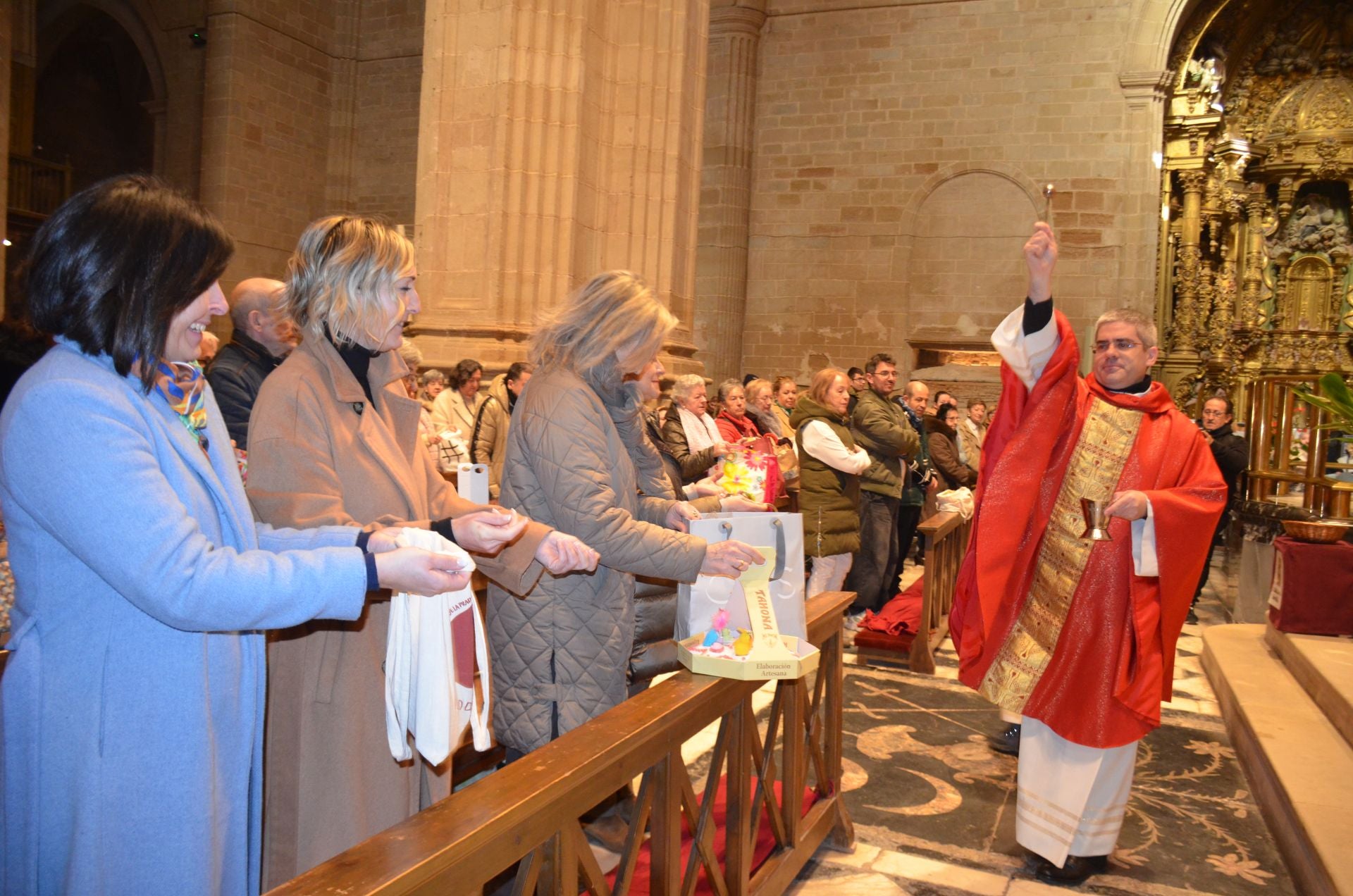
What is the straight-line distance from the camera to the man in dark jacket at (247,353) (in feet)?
9.74

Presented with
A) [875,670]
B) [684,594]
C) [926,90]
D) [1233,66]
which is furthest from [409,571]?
[1233,66]

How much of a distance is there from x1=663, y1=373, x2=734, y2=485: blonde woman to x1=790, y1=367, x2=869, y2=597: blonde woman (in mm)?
527

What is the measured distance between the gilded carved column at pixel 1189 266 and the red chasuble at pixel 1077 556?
45.8ft

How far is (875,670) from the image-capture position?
563cm

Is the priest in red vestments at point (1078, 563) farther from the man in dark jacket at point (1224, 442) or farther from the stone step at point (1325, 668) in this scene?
the man in dark jacket at point (1224, 442)

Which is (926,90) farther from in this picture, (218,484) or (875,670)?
(218,484)

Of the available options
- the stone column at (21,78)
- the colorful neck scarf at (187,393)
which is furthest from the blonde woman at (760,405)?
the stone column at (21,78)

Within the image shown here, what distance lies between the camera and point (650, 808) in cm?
223

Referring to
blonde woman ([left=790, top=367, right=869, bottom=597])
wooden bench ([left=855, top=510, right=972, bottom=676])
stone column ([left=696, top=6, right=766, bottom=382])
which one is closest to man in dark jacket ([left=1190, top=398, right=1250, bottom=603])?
wooden bench ([left=855, top=510, right=972, bottom=676])

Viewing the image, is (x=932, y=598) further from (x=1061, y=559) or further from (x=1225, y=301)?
(x=1225, y=301)

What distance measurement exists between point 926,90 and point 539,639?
13.3m

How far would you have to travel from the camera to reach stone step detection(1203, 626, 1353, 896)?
316cm

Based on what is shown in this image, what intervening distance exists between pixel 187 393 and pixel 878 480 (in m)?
5.38

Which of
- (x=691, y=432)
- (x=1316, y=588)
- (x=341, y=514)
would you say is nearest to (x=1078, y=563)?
(x=341, y=514)
